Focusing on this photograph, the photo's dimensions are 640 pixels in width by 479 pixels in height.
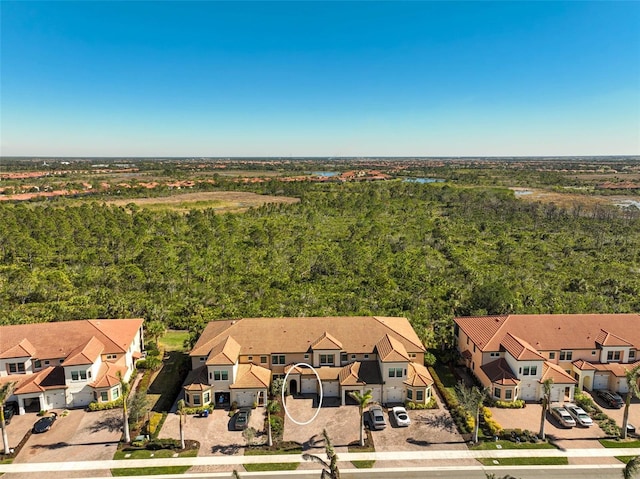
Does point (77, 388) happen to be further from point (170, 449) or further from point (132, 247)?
point (132, 247)

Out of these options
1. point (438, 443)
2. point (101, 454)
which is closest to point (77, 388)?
point (101, 454)

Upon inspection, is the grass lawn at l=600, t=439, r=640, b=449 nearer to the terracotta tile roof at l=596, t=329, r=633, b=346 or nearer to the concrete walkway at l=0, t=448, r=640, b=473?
the concrete walkway at l=0, t=448, r=640, b=473

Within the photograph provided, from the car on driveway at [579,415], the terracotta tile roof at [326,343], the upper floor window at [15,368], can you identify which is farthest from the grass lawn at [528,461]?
the upper floor window at [15,368]

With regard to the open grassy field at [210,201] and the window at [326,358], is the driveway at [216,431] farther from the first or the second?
the open grassy field at [210,201]

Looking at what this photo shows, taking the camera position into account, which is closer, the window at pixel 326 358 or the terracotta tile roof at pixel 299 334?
the window at pixel 326 358

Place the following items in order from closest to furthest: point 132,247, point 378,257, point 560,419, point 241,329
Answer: point 560,419 → point 241,329 → point 378,257 → point 132,247

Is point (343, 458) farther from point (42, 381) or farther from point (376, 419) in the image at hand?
point (42, 381)
